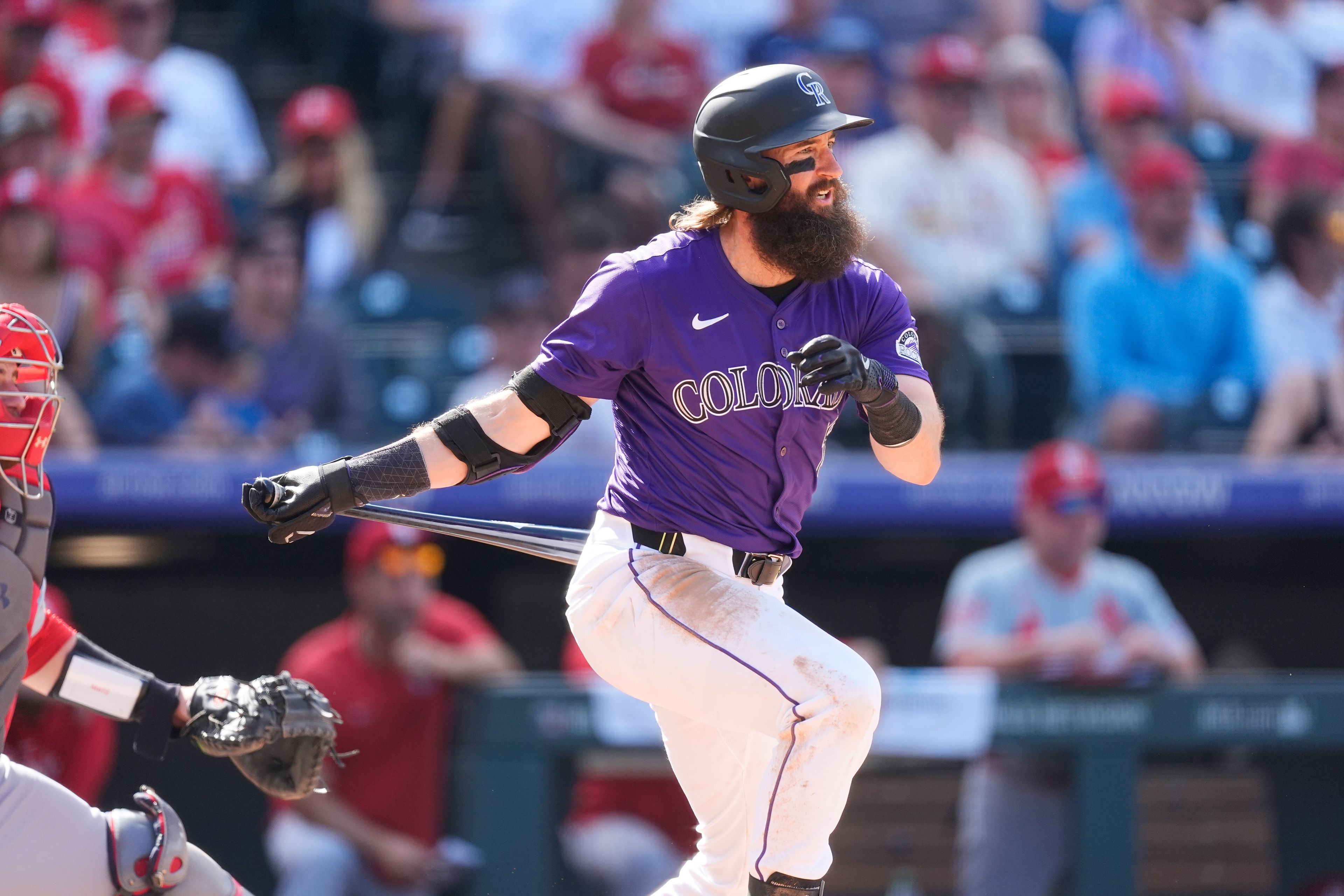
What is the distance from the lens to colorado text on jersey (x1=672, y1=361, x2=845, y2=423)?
2984mm

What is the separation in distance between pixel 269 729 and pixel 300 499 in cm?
53

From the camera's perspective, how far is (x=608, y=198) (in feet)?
22.0

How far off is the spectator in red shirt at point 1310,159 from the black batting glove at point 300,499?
16.9 ft

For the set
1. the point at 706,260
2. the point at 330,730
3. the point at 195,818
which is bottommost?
the point at 195,818

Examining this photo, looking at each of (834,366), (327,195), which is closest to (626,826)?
(834,366)

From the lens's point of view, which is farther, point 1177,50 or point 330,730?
point 1177,50

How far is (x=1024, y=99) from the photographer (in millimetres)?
7379

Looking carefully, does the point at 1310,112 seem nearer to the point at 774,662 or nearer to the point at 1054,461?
the point at 1054,461

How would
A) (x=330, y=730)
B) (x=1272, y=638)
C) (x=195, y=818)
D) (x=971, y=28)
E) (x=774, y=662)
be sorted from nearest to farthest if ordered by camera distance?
(x=774, y=662), (x=330, y=730), (x=195, y=818), (x=1272, y=638), (x=971, y=28)

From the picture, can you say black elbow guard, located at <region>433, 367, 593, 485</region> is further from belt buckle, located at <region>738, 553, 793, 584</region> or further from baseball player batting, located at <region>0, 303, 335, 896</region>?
baseball player batting, located at <region>0, 303, 335, 896</region>

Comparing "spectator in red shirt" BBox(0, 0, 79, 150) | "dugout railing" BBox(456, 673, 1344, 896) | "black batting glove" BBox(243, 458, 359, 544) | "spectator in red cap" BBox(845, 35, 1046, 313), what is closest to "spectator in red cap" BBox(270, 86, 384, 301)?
"spectator in red shirt" BBox(0, 0, 79, 150)

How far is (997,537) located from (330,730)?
3.49m

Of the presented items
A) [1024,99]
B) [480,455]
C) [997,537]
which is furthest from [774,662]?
[1024,99]

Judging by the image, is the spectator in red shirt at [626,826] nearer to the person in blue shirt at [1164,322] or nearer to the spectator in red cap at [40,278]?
the person in blue shirt at [1164,322]
